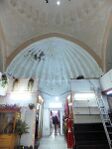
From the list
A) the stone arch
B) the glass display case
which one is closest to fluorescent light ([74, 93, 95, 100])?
the stone arch

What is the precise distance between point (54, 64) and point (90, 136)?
25.8 ft

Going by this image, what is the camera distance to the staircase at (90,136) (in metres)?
5.73

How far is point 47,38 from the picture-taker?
414 inches

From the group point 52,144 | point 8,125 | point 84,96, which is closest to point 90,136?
point 52,144

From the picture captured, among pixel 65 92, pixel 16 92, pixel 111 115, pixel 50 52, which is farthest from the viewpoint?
pixel 65 92

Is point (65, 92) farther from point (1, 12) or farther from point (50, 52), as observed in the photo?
point (1, 12)

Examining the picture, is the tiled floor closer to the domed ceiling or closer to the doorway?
the doorway

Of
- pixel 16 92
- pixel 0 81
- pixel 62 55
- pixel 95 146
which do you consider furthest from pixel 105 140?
pixel 62 55

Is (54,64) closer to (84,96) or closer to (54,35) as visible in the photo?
(54,35)

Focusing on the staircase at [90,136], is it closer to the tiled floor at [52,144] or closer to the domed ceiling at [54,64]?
the tiled floor at [52,144]

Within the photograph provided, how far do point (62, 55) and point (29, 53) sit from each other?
2.91 metres

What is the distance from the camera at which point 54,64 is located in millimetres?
13008

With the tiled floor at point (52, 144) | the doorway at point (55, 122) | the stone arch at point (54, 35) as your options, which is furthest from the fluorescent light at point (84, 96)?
the doorway at point (55, 122)

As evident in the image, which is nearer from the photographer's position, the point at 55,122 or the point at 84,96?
the point at 84,96
